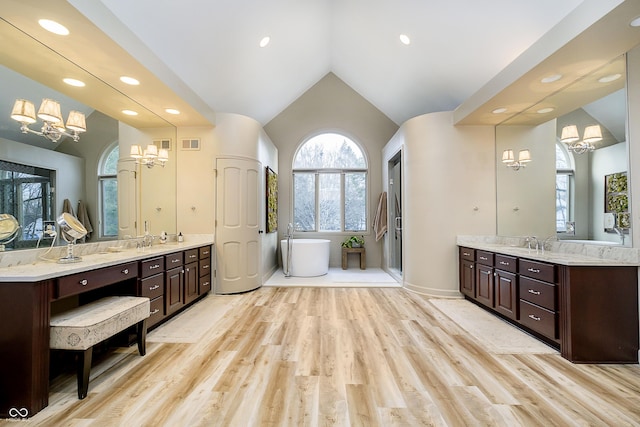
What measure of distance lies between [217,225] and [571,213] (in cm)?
435

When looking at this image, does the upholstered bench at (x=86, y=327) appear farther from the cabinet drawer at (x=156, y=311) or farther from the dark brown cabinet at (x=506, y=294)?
the dark brown cabinet at (x=506, y=294)

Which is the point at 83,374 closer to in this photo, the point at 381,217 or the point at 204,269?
the point at 204,269

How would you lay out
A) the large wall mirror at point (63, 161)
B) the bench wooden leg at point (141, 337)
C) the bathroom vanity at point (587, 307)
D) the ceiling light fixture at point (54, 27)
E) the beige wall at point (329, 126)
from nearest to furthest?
the ceiling light fixture at point (54, 27) < the large wall mirror at point (63, 161) < the bathroom vanity at point (587, 307) < the bench wooden leg at point (141, 337) < the beige wall at point (329, 126)

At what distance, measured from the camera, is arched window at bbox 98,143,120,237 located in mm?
3000

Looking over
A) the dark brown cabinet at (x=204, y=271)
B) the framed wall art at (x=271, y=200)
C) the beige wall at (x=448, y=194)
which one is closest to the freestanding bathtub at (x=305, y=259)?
the framed wall art at (x=271, y=200)

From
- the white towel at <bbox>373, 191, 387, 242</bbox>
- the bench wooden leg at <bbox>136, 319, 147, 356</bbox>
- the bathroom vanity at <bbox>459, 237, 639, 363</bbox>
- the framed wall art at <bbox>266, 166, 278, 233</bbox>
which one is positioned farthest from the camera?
the white towel at <bbox>373, 191, 387, 242</bbox>

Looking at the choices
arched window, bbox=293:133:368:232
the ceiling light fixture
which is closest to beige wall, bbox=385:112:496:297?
arched window, bbox=293:133:368:232

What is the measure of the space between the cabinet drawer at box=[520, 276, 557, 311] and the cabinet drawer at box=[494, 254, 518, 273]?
151 mm

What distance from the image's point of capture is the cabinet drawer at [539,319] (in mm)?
2531

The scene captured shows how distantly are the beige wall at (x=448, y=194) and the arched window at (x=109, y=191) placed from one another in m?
3.97

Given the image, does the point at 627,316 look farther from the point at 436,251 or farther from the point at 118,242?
the point at 118,242

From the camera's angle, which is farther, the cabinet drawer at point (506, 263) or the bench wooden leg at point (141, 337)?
the cabinet drawer at point (506, 263)

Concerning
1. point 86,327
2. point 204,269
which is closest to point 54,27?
point 86,327

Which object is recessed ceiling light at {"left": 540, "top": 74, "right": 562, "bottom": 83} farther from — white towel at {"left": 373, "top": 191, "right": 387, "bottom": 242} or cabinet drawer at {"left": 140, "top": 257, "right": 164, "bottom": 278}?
cabinet drawer at {"left": 140, "top": 257, "right": 164, "bottom": 278}
